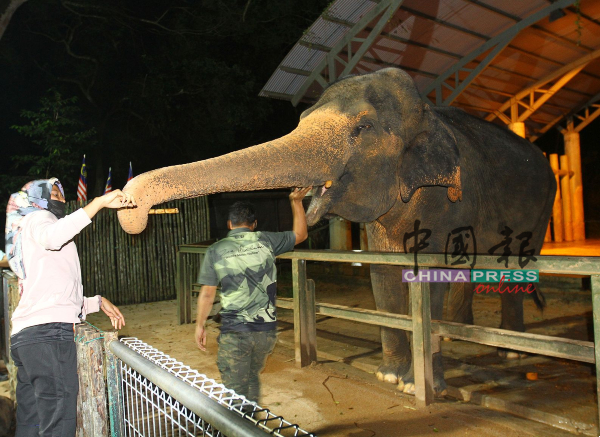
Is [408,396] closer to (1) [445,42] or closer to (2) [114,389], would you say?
(2) [114,389]

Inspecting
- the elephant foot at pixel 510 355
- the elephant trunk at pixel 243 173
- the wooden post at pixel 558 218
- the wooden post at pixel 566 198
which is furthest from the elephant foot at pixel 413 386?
the wooden post at pixel 566 198

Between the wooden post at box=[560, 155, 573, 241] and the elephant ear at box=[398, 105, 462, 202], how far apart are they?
10506mm

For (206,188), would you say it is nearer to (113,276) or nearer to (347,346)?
(347,346)

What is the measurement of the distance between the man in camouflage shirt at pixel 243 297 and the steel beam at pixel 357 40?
4918 mm

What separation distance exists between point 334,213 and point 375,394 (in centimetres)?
144

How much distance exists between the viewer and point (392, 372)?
13.6 feet

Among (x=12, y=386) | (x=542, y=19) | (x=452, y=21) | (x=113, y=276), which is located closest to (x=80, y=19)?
(x=113, y=276)

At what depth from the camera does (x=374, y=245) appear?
4562mm

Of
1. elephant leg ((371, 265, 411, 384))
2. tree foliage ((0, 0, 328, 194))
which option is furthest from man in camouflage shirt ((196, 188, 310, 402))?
tree foliage ((0, 0, 328, 194))

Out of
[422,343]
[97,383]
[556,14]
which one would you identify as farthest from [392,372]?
[556,14]

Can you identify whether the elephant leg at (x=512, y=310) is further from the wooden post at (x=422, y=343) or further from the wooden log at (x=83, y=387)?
the wooden log at (x=83, y=387)

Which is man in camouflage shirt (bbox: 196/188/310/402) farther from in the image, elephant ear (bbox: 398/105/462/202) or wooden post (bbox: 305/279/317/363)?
wooden post (bbox: 305/279/317/363)

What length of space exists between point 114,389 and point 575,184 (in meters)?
13.5

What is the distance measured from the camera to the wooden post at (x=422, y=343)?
140 inches
